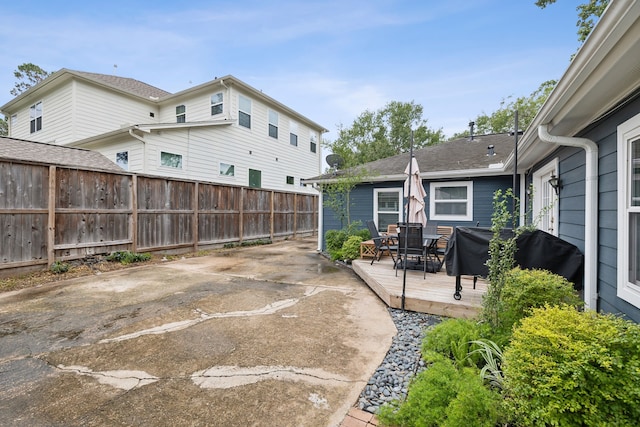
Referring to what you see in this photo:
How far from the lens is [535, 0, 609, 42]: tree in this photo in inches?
338

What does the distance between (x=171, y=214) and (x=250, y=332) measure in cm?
621

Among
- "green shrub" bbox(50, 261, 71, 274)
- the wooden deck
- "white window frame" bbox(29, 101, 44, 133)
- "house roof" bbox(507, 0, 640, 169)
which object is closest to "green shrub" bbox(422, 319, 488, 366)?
the wooden deck

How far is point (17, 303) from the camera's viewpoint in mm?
4094

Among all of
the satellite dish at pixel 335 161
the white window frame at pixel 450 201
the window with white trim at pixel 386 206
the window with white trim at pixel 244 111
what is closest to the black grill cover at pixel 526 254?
the white window frame at pixel 450 201

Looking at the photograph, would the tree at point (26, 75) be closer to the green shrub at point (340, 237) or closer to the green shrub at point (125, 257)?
the green shrub at point (125, 257)

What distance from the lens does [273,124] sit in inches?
556

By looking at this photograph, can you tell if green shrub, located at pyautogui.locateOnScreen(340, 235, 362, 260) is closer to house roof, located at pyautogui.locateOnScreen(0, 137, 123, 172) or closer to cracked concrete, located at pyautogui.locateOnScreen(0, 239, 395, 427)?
cracked concrete, located at pyautogui.locateOnScreen(0, 239, 395, 427)

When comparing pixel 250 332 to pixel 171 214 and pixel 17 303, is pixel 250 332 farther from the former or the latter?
pixel 171 214

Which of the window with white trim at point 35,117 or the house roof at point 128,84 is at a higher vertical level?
the house roof at point 128,84

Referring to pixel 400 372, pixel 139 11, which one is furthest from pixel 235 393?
pixel 139 11

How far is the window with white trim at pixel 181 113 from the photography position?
12664mm

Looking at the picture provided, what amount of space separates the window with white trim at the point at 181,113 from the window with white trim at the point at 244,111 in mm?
2590

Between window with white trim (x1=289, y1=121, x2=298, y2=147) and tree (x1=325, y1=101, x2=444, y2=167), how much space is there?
9684mm

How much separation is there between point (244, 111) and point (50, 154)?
22.7 ft
